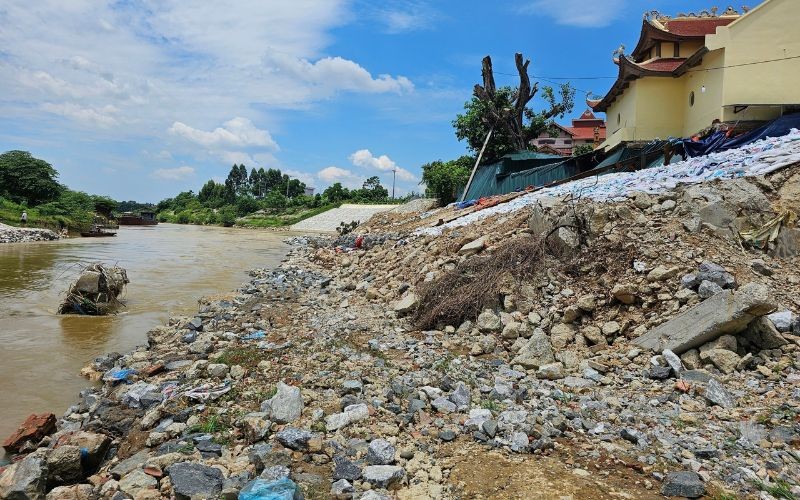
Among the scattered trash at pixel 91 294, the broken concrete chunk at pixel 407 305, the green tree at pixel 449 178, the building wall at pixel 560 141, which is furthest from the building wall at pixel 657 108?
Answer: the building wall at pixel 560 141

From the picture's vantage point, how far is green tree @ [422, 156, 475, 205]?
2559 cm

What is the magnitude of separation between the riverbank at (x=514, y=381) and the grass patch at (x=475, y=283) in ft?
0.10

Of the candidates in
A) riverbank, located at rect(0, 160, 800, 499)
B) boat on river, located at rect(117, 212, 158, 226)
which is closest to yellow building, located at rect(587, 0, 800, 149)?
riverbank, located at rect(0, 160, 800, 499)

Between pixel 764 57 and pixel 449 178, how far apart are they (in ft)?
47.0

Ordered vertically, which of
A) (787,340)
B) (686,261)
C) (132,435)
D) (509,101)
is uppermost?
(509,101)

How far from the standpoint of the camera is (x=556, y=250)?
6.71 m

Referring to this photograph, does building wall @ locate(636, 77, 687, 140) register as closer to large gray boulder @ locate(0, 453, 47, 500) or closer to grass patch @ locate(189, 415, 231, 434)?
grass patch @ locate(189, 415, 231, 434)

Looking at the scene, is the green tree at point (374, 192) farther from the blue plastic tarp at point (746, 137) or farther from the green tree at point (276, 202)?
the blue plastic tarp at point (746, 137)

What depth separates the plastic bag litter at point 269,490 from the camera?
2.65 m

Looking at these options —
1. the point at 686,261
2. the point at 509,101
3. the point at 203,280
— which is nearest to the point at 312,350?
the point at 686,261

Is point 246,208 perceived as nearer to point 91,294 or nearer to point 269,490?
point 91,294

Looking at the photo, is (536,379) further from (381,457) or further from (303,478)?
(303,478)

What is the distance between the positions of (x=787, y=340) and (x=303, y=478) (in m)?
4.58

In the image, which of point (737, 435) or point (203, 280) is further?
point (203, 280)
